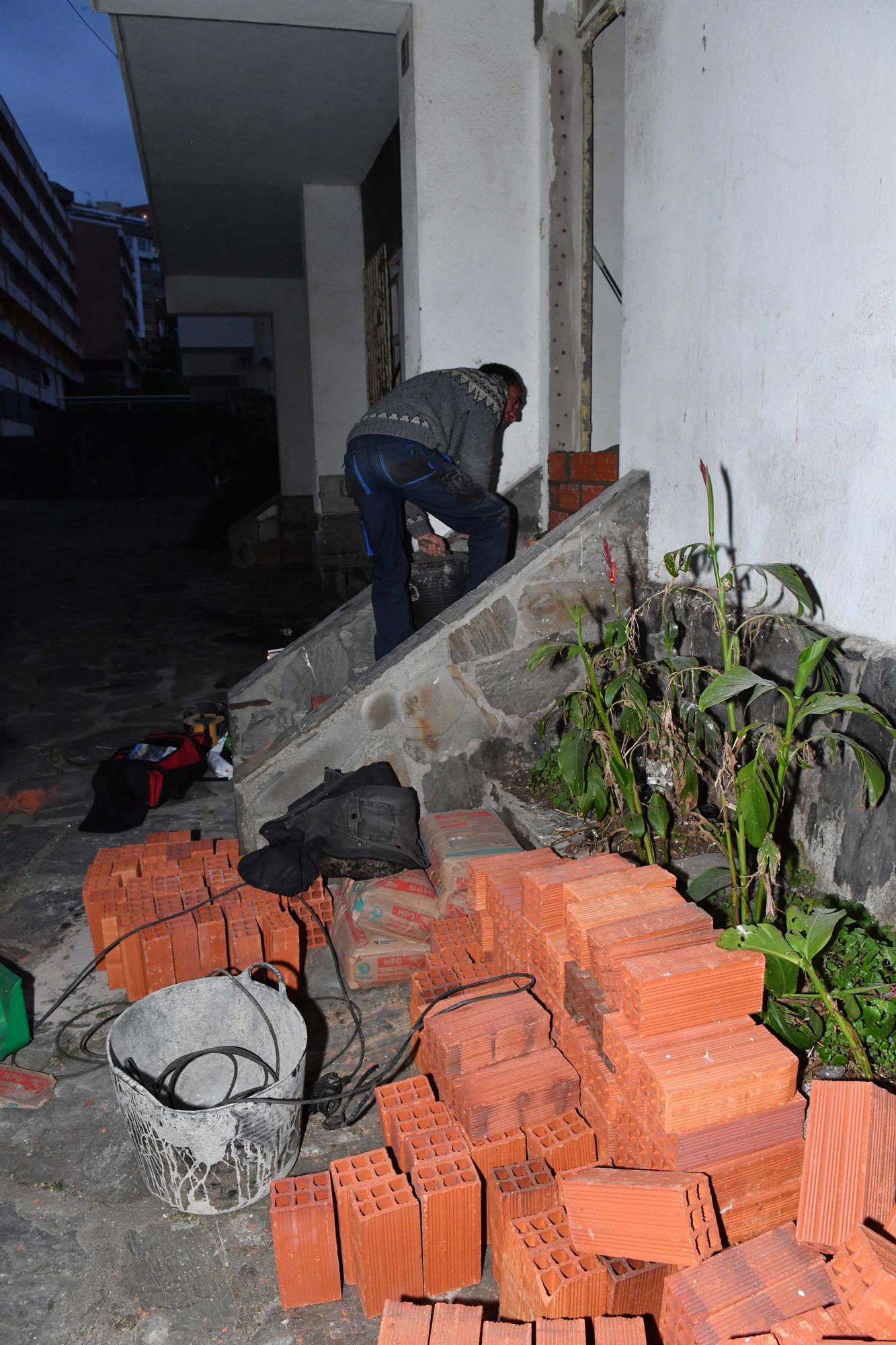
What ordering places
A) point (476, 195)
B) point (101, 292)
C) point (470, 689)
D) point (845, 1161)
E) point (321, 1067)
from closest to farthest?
point (845, 1161), point (321, 1067), point (470, 689), point (476, 195), point (101, 292)

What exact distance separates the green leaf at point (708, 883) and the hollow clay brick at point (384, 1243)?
3.77ft

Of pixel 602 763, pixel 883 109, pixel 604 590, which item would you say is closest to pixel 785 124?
pixel 883 109

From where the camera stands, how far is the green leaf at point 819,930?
216cm

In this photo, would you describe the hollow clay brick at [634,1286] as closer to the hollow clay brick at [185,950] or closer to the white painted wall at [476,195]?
the hollow clay brick at [185,950]

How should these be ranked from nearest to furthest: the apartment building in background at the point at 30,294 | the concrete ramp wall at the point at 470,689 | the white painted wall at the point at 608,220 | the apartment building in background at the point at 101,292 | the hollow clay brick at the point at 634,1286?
the hollow clay brick at the point at 634,1286, the concrete ramp wall at the point at 470,689, the white painted wall at the point at 608,220, the apartment building in background at the point at 30,294, the apartment building in background at the point at 101,292

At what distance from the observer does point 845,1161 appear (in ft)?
5.74

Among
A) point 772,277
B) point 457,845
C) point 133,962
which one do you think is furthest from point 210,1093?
point 772,277

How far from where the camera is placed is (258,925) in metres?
3.21

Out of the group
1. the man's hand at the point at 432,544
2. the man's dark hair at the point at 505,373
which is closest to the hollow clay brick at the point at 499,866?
the man's hand at the point at 432,544

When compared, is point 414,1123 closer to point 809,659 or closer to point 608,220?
point 809,659

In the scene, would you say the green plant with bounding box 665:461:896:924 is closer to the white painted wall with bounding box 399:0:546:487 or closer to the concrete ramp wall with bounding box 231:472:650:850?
the concrete ramp wall with bounding box 231:472:650:850

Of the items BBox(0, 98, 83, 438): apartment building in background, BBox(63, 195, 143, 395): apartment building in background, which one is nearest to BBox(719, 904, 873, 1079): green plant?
BBox(0, 98, 83, 438): apartment building in background

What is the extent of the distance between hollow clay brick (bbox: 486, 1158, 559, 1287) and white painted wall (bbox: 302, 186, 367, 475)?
7879 millimetres

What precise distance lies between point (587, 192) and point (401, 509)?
6.81ft
